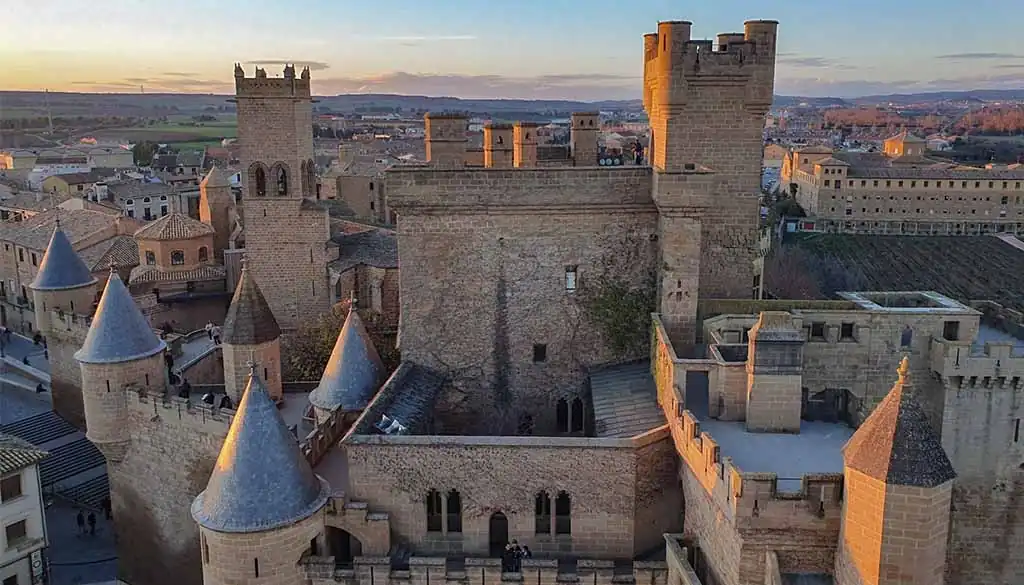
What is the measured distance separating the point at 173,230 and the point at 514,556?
31764mm

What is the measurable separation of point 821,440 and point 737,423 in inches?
60.3

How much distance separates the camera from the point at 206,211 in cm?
5150

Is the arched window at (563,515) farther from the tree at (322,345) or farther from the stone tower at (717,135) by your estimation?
the tree at (322,345)

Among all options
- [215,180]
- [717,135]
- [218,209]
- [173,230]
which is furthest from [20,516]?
[215,180]

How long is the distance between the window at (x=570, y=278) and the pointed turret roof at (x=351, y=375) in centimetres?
510

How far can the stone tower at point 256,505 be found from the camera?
15.0 metres

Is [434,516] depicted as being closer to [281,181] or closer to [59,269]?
[59,269]

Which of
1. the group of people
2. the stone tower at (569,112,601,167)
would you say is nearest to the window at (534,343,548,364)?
the group of people

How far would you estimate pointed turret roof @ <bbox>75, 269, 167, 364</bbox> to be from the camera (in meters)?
22.0

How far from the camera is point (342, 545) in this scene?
678 inches

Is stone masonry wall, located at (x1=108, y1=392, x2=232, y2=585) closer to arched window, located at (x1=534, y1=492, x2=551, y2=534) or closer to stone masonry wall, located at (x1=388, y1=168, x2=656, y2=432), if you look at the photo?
stone masonry wall, located at (x1=388, y1=168, x2=656, y2=432)

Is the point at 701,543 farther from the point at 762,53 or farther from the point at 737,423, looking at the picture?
the point at 762,53

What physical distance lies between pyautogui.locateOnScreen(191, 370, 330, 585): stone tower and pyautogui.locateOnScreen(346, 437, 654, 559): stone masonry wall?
161cm

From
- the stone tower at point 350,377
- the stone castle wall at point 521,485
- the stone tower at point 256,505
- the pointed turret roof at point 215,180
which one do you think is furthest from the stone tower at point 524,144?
the pointed turret roof at point 215,180
